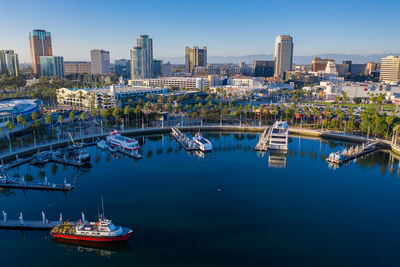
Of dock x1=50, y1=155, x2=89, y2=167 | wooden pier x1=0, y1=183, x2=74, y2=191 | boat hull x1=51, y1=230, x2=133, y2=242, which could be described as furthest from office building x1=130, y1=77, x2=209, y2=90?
boat hull x1=51, y1=230, x2=133, y2=242

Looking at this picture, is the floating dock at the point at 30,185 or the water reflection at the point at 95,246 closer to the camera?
the water reflection at the point at 95,246

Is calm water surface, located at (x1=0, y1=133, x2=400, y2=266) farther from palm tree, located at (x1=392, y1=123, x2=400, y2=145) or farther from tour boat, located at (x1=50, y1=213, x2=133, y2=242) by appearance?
palm tree, located at (x1=392, y1=123, x2=400, y2=145)

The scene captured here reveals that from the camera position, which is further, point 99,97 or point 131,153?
point 99,97

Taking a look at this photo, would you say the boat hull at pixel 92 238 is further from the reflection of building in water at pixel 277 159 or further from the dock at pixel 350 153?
the dock at pixel 350 153

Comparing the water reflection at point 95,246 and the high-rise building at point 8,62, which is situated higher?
the high-rise building at point 8,62

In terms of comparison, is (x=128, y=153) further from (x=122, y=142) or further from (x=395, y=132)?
(x=395, y=132)

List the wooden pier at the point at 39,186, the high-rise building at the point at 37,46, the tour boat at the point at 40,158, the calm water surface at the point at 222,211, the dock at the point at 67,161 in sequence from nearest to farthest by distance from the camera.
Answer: the calm water surface at the point at 222,211
the wooden pier at the point at 39,186
the dock at the point at 67,161
the tour boat at the point at 40,158
the high-rise building at the point at 37,46

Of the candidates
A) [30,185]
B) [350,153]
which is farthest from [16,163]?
[350,153]

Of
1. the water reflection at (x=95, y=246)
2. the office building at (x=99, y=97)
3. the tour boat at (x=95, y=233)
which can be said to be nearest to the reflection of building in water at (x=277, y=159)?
the tour boat at (x=95, y=233)
